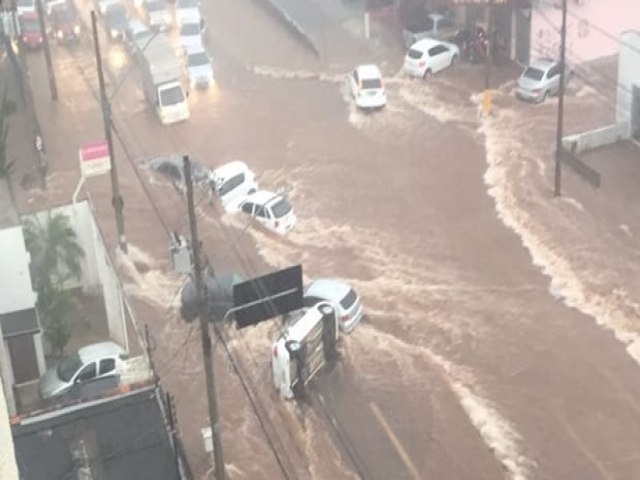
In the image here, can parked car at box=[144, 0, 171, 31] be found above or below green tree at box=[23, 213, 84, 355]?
above

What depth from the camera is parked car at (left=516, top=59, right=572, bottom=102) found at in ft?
88.8

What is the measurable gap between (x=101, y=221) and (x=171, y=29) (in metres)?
11.8

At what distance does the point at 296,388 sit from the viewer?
57.1 feet

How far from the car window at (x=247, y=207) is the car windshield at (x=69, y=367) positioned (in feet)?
17.0

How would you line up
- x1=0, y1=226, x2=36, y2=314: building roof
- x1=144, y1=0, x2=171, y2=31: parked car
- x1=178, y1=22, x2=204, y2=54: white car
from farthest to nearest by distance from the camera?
1. x1=144, y1=0, x2=171, y2=31: parked car
2. x1=178, y1=22, x2=204, y2=54: white car
3. x1=0, y1=226, x2=36, y2=314: building roof

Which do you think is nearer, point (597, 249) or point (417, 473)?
point (417, 473)

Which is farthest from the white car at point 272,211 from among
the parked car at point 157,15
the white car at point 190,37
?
the parked car at point 157,15

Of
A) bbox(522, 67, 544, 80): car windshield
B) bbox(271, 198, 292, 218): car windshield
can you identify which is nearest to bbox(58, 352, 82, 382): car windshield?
bbox(271, 198, 292, 218): car windshield

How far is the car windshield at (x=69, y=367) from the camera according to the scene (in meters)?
18.3

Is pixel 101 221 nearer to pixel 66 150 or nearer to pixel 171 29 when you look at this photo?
pixel 66 150

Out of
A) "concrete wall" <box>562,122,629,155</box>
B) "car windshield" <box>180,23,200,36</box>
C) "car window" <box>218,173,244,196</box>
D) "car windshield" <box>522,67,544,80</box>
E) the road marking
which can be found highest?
"car windshield" <box>180,23,200,36</box>

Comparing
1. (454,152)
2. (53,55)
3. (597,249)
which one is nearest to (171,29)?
(53,55)

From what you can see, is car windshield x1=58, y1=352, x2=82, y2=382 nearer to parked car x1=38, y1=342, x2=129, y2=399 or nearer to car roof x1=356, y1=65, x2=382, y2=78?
parked car x1=38, y1=342, x2=129, y2=399

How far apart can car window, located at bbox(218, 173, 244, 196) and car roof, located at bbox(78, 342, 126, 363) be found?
16.1 feet
